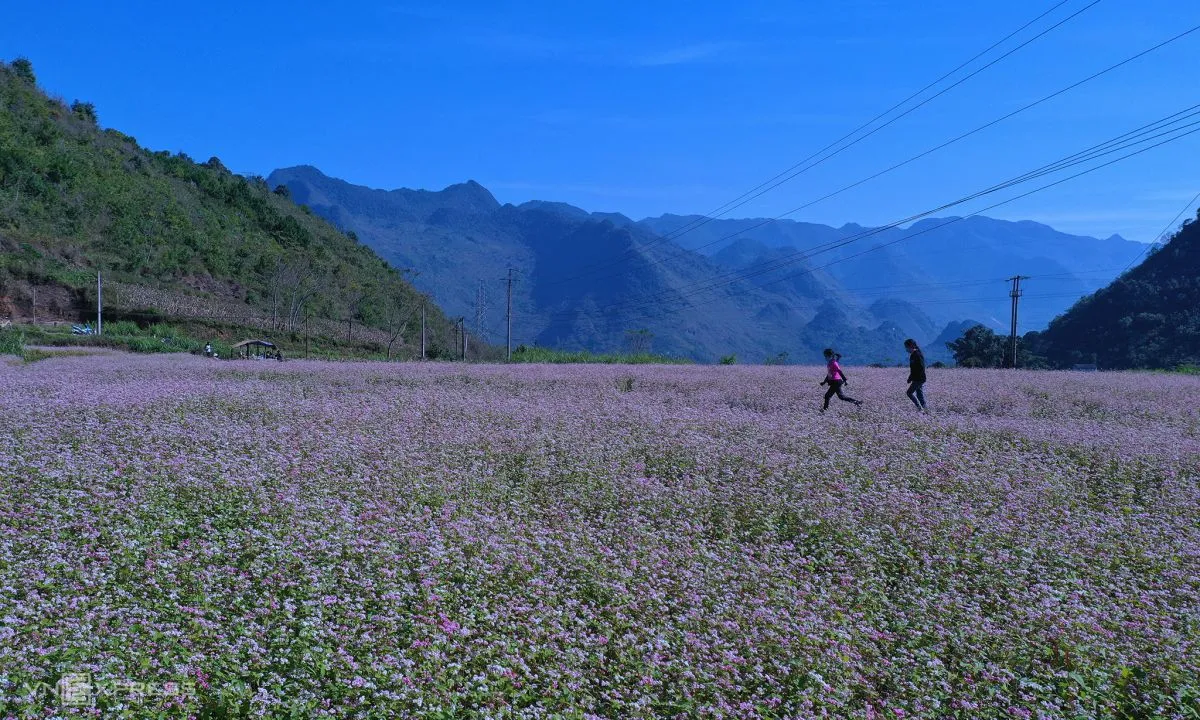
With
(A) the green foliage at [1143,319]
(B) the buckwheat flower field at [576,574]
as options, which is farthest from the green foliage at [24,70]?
(A) the green foliage at [1143,319]

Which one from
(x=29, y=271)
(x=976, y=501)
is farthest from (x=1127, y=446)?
(x=29, y=271)

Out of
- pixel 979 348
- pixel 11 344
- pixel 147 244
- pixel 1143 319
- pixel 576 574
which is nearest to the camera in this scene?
pixel 576 574

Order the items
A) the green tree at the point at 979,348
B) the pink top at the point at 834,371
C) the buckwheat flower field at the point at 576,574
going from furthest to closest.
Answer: the green tree at the point at 979,348 < the pink top at the point at 834,371 < the buckwheat flower field at the point at 576,574

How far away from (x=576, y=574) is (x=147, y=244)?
75.0m

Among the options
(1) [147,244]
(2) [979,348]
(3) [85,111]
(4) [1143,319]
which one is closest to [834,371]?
(2) [979,348]

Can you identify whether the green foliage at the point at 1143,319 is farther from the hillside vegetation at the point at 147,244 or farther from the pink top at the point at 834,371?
the hillside vegetation at the point at 147,244

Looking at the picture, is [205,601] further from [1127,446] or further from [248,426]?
[1127,446]

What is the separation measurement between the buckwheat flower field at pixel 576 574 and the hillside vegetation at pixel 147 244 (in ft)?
168

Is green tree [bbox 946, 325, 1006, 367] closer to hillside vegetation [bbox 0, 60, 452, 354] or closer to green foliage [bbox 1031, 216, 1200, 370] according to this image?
green foliage [bbox 1031, 216, 1200, 370]

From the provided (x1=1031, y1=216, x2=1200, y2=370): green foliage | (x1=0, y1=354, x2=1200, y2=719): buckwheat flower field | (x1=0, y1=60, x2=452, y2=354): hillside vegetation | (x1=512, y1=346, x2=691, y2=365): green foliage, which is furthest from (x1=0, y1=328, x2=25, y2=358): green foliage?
(x1=1031, y1=216, x2=1200, y2=370): green foliage

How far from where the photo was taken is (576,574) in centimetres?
641

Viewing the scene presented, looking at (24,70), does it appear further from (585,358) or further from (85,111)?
(585,358)

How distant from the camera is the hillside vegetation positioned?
55.1m

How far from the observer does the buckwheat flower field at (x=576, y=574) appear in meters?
4.43
